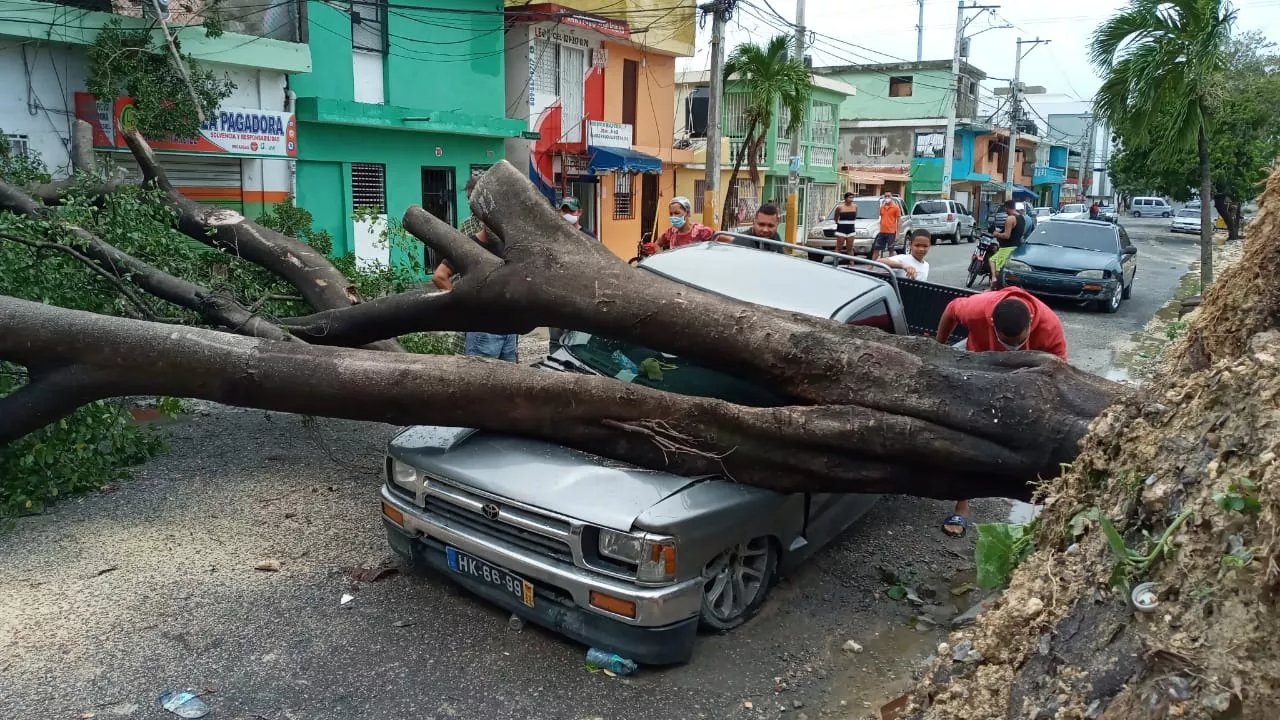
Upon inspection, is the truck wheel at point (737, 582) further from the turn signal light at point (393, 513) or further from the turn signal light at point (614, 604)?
the turn signal light at point (393, 513)

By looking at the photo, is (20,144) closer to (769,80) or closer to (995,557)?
(995,557)

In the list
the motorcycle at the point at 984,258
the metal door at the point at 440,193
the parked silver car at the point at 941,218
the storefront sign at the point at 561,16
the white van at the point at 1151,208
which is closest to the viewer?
the motorcycle at the point at 984,258

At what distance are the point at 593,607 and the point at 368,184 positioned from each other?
14.3 meters

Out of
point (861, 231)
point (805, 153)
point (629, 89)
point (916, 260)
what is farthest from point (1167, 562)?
point (805, 153)

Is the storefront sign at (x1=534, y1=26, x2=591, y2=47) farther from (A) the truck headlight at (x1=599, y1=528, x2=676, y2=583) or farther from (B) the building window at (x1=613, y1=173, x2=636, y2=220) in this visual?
(A) the truck headlight at (x1=599, y1=528, x2=676, y2=583)

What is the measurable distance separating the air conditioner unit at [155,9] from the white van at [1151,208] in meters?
69.4

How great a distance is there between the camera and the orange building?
786 inches

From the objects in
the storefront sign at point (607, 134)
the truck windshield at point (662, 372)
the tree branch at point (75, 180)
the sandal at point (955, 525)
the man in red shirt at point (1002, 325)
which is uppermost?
the storefront sign at point (607, 134)

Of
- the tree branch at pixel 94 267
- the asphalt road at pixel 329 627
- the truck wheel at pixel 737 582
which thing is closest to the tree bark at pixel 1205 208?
the asphalt road at pixel 329 627

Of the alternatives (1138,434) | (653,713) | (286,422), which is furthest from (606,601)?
(286,422)

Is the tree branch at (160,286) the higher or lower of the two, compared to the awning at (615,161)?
lower

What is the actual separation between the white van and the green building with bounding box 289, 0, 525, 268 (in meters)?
62.3

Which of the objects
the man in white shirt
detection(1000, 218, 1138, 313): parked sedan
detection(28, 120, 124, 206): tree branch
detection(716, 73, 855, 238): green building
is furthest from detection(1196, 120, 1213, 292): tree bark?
detection(716, 73, 855, 238): green building

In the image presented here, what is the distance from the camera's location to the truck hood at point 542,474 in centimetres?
390
